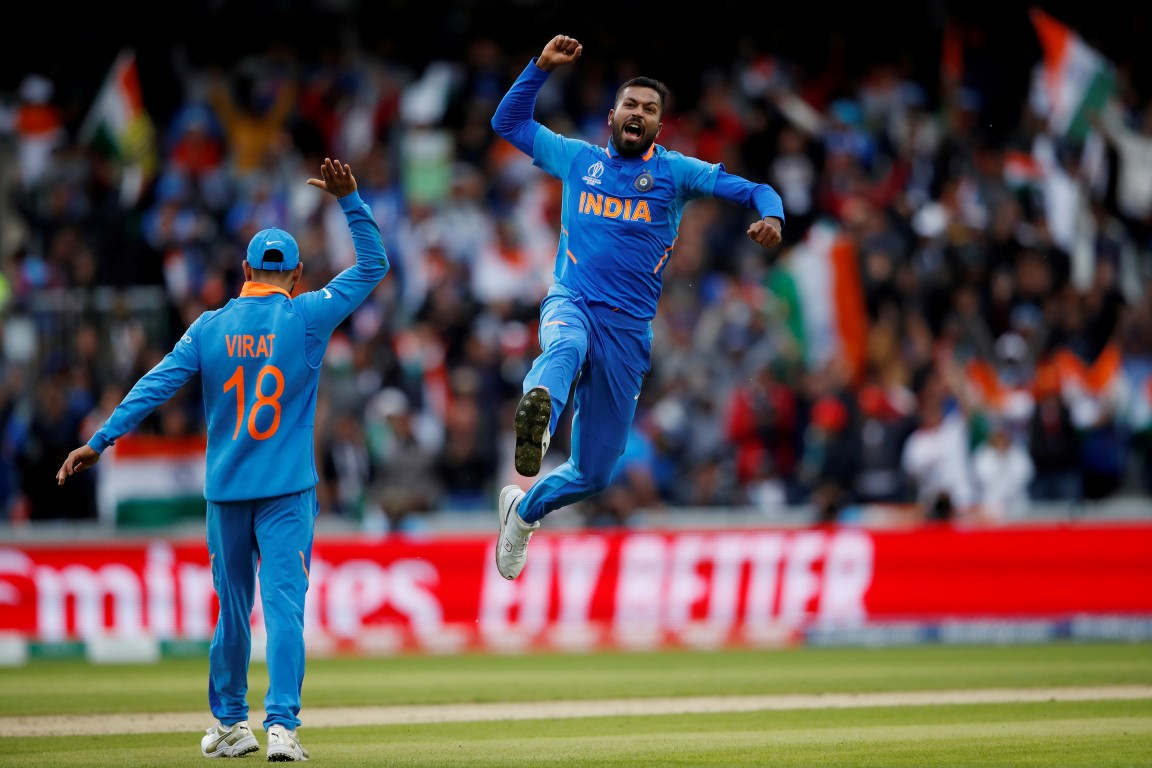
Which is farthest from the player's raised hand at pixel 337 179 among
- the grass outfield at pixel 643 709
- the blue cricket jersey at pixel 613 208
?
the grass outfield at pixel 643 709

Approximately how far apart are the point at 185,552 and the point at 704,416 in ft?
20.1

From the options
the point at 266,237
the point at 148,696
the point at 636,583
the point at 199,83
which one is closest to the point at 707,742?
the point at 266,237

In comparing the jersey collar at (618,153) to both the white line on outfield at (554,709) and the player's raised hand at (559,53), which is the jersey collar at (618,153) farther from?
the white line on outfield at (554,709)

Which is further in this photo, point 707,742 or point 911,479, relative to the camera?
point 911,479

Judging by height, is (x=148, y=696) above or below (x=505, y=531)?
below

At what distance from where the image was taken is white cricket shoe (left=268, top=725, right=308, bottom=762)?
9.41 meters

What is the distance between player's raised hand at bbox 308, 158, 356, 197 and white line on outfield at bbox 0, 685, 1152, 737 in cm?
415

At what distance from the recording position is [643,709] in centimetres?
1310

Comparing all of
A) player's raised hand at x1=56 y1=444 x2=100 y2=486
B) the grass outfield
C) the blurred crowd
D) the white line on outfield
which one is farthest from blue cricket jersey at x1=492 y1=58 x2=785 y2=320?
the blurred crowd

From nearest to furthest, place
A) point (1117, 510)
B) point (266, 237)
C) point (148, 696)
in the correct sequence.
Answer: point (266, 237), point (148, 696), point (1117, 510)

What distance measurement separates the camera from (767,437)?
19703 millimetres

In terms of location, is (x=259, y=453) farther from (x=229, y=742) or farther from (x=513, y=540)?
(x=513, y=540)

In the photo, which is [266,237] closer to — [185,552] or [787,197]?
[185,552]

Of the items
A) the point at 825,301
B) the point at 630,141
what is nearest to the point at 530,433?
the point at 630,141
